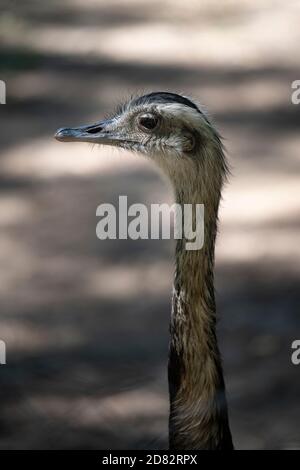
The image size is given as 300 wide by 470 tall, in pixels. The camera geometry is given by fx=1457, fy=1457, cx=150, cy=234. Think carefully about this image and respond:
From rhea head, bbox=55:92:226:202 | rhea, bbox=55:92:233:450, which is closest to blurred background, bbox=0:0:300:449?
rhea, bbox=55:92:233:450

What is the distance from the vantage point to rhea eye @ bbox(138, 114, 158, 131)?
6.44 feet

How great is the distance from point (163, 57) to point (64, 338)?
0.94 metres

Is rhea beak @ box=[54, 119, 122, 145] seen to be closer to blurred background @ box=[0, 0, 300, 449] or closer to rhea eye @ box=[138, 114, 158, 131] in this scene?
rhea eye @ box=[138, 114, 158, 131]

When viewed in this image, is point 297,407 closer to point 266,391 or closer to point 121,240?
point 266,391

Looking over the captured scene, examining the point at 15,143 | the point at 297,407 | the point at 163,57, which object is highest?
the point at 163,57

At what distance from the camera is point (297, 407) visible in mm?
2270

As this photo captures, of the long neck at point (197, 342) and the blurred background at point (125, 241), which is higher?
the blurred background at point (125, 241)

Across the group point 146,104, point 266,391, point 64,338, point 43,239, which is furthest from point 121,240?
point 146,104

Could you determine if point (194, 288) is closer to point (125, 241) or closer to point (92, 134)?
point (92, 134)

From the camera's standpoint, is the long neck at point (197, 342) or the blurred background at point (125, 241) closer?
the long neck at point (197, 342)

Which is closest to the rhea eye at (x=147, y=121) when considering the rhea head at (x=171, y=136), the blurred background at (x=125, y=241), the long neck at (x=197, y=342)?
the rhea head at (x=171, y=136)

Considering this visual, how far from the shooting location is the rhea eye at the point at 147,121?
1.96m

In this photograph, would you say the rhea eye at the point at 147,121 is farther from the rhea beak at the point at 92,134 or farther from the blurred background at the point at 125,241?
the blurred background at the point at 125,241

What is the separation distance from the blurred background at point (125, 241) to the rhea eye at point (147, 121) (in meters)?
0.47
